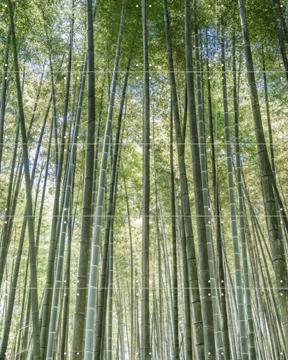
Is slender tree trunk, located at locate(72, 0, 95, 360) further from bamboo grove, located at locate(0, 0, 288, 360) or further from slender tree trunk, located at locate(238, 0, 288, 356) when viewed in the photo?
slender tree trunk, located at locate(238, 0, 288, 356)

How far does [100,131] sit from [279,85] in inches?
87.7

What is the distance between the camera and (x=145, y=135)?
161 inches

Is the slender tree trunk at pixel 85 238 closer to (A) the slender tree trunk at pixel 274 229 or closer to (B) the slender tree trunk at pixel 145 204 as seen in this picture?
(B) the slender tree trunk at pixel 145 204

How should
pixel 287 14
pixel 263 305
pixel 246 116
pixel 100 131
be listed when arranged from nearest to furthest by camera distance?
1. pixel 287 14
2. pixel 100 131
3. pixel 246 116
4. pixel 263 305

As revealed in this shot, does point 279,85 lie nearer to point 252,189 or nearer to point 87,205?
point 252,189

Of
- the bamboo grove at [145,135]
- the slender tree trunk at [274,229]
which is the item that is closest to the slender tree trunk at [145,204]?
the bamboo grove at [145,135]

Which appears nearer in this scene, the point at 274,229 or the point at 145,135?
the point at 274,229

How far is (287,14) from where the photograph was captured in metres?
4.42

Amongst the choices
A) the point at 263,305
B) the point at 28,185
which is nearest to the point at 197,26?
the point at 28,185

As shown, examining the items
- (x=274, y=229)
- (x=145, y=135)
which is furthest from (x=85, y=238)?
(x=145, y=135)

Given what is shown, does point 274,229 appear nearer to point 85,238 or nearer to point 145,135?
point 85,238

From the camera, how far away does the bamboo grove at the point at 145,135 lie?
314 cm

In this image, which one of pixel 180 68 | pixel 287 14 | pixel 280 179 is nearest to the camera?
pixel 287 14

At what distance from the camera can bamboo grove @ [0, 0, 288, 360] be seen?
10.3 ft
